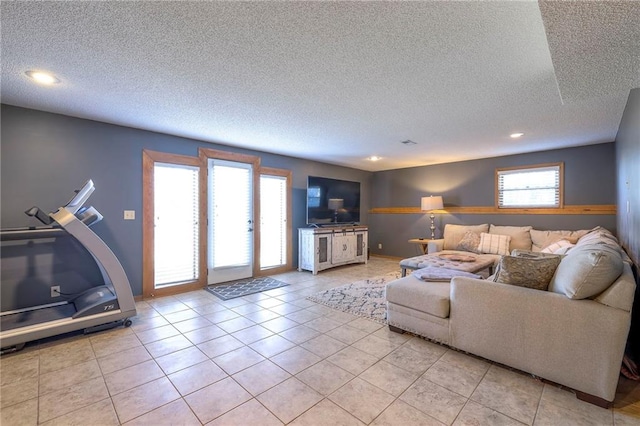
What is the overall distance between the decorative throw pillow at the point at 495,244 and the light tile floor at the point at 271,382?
2.90 m

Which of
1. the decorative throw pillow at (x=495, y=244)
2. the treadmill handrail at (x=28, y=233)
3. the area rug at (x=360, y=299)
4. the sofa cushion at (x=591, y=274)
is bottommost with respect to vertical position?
the area rug at (x=360, y=299)

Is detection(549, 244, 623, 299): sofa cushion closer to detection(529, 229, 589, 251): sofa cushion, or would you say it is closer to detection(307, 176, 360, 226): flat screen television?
detection(529, 229, 589, 251): sofa cushion

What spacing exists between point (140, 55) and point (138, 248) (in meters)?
2.65

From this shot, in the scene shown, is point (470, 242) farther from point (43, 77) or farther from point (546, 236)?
point (43, 77)

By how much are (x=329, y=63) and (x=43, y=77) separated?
7.91 ft

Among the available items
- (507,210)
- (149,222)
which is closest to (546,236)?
(507,210)

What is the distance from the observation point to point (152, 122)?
345 cm

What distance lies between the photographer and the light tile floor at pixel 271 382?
1633mm

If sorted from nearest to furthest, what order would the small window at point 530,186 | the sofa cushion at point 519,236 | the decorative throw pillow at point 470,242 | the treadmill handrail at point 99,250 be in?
the treadmill handrail at point 99,250 < the sofa cushion at point 519,236 < the small window at point 530,186 < the decorative throw pillow at point 470,242

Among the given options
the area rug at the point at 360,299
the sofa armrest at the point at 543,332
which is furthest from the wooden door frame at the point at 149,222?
the sofa armrest at the point at 543,332

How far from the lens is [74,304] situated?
2.99m

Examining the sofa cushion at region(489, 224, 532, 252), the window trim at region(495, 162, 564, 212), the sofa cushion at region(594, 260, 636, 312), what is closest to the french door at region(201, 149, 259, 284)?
the sofa cushion at region(594, 260, 636, 312)

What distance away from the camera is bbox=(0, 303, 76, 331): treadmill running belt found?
2.47 m

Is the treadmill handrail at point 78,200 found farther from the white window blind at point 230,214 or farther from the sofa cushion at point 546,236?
the sofa cushion at point 546,236
